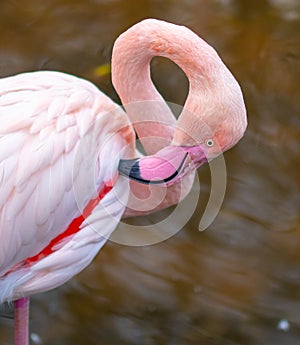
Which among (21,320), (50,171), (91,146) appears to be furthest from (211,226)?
(50,171)

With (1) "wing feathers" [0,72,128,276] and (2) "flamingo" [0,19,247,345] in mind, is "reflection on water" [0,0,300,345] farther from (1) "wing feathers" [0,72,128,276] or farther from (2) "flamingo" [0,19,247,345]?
(1) "wing feathers" [0,72,128,276]

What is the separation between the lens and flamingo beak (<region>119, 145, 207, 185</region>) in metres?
2.87

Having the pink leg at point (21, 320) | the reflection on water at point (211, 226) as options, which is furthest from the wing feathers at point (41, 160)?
the reflection on water at point (211, 226)

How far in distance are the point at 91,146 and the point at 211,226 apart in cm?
116

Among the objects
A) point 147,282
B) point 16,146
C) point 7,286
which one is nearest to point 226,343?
point 147,282

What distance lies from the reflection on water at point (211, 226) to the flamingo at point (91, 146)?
0.56 m

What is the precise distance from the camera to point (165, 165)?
2.91 m

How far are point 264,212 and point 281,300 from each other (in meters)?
0.49

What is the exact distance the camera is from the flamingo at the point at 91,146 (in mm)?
2771

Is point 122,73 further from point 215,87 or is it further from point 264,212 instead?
point 264,212

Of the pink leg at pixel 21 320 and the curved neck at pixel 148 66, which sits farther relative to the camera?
the pink leg at pixel 21 320

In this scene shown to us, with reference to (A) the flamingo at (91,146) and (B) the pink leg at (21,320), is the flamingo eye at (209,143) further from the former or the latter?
(B) the pink leg at (21,320)

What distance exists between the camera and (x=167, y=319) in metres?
3.58

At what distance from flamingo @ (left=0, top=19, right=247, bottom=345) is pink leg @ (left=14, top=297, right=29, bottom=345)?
0.03 metres
